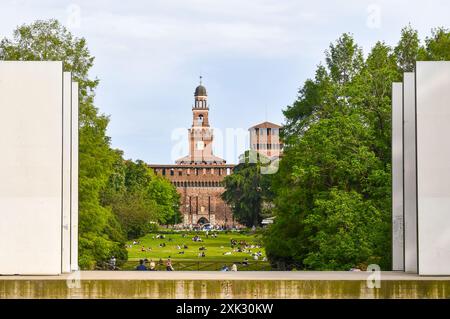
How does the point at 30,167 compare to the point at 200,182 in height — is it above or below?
below

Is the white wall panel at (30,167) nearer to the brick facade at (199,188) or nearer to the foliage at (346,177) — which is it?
the foliage at (346,177)

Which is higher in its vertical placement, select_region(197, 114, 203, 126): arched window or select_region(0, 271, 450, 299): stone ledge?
select_region(197, 114, 203, 126): arched window

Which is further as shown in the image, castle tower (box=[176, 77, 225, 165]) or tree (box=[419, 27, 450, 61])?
castle tower (box=[176, 77, 225, 165])

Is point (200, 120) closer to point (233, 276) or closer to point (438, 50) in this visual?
point (438, 50)

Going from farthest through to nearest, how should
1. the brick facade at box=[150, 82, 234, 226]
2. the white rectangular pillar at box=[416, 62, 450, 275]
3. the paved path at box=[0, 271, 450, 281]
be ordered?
the brick facade at box=[150, 82, 234, 226]
the white rectangular pillar at box=[416, 62, 450, 275]
the paved path at box=[0, 271, 450, 281]

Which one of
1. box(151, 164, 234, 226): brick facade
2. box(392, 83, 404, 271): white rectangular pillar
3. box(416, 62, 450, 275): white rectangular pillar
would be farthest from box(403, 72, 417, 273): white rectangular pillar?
box(151, 164, 234, 226): brick facade

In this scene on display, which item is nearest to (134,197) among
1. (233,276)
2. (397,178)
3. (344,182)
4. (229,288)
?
(344,182)

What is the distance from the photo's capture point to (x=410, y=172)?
1131 inches

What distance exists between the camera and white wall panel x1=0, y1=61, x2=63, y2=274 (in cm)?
2666

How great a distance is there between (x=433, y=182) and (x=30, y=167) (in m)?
9.85

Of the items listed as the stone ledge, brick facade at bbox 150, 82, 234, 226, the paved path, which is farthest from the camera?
brick facade at bbox 150, 82, 234, 226

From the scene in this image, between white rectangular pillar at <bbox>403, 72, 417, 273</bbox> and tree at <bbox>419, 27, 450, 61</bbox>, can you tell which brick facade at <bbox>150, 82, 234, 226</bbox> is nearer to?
tree at <bbox>419, 27, 450, 61</bbox>

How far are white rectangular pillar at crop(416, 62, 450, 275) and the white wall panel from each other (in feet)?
29.0
